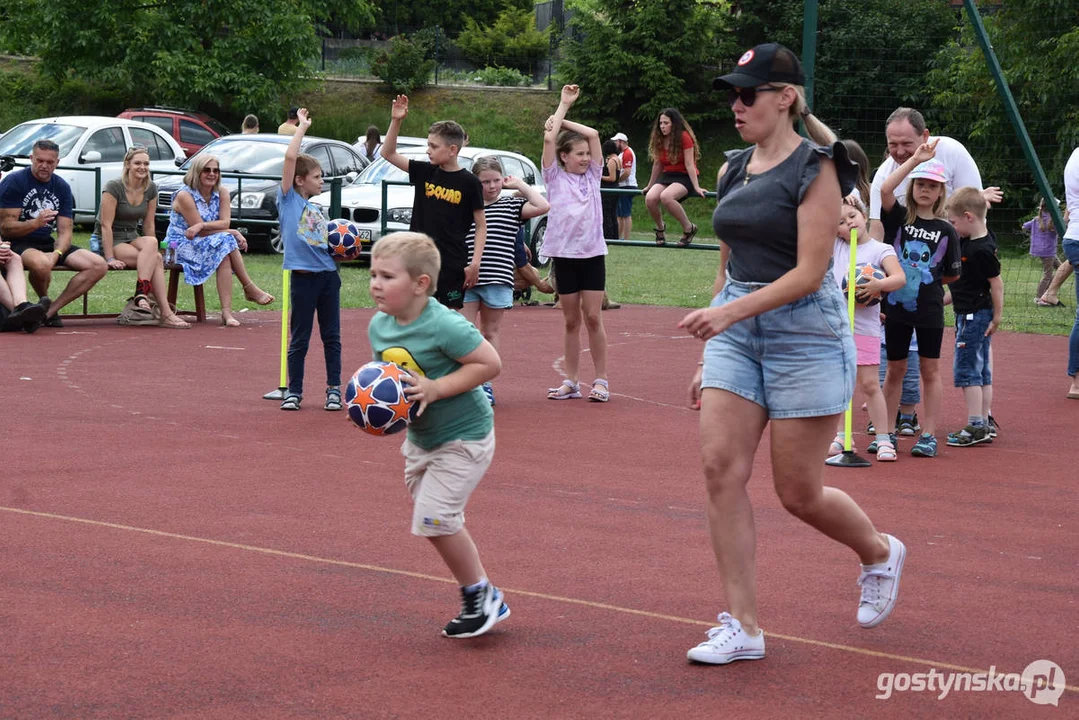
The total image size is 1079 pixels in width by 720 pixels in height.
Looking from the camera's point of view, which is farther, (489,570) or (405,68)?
(405,68)

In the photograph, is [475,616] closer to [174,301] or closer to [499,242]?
[499,242]

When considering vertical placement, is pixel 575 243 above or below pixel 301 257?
above

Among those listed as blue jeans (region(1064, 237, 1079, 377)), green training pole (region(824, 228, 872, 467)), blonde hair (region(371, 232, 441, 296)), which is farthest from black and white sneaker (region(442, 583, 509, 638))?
blue jeans (region(1064, 237, 1079, 377))

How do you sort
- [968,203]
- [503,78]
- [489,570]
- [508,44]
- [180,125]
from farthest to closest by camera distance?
[508,44]
[503,78]
[180,125]
[968,203]
[489,570]

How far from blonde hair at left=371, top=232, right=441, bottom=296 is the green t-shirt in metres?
0.13

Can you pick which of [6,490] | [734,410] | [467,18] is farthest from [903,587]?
[467,18]

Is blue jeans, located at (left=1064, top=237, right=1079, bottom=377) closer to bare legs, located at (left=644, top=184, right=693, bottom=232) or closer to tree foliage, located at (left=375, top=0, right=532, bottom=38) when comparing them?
bare legs, located at (left=644, top=184, right=693, bottom=232)

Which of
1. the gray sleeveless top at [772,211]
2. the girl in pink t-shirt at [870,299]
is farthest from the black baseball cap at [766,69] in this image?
the girl in pink t-shirt at [870,299]

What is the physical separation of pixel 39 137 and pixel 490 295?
17.3 meters

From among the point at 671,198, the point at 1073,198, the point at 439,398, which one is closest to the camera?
the point at 439,398

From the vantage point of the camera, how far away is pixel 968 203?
31.0ft

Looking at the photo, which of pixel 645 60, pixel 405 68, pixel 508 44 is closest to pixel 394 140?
pixel 645 60

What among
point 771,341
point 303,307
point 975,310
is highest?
point 771,341

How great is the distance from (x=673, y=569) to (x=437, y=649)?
1.46 meters
